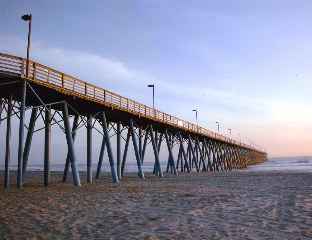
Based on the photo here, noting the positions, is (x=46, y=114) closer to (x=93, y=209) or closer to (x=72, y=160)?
(x=72, y=160)

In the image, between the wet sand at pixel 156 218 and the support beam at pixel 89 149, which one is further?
the support beam at pixel 89 149

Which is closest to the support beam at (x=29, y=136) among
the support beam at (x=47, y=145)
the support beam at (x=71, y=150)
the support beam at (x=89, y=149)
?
the support beam at (x=47, y=145)

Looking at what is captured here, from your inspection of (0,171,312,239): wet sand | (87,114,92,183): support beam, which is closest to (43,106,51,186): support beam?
(87,114,92,183): support beam

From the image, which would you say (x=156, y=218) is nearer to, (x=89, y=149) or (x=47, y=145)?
(x=47, y=145)

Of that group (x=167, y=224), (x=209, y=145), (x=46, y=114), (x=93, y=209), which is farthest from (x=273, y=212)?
(x=209, y=145)

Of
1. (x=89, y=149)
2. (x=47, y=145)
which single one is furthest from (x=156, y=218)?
(x=89, y=149)

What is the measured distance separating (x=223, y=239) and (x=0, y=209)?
6458mm

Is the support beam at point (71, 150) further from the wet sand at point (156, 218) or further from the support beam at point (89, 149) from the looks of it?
the wet sand at point (156, 218)

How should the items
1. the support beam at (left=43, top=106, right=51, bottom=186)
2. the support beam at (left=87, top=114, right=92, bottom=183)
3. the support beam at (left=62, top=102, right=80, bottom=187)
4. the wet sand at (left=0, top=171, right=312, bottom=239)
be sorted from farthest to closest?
the support beam at (left=87, top=114, right=92, bottom=183), the support beam at (left=43, top=106, right=51, bottom=186), the support beam at (left=62, top=102, right=80, bottom=187), the wet sand at (left=0, top=171, right=312, bottom=239)

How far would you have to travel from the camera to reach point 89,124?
2106 cm

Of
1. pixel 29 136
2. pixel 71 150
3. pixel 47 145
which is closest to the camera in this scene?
pixel 71 150

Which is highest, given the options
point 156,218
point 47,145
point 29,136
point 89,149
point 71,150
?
point 29,136

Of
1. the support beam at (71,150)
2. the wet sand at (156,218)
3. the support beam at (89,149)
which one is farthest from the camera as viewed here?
the support beam at (89,149)

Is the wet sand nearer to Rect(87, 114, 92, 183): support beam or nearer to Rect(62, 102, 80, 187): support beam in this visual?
Rect(62, 102, 80, 187): support beam
